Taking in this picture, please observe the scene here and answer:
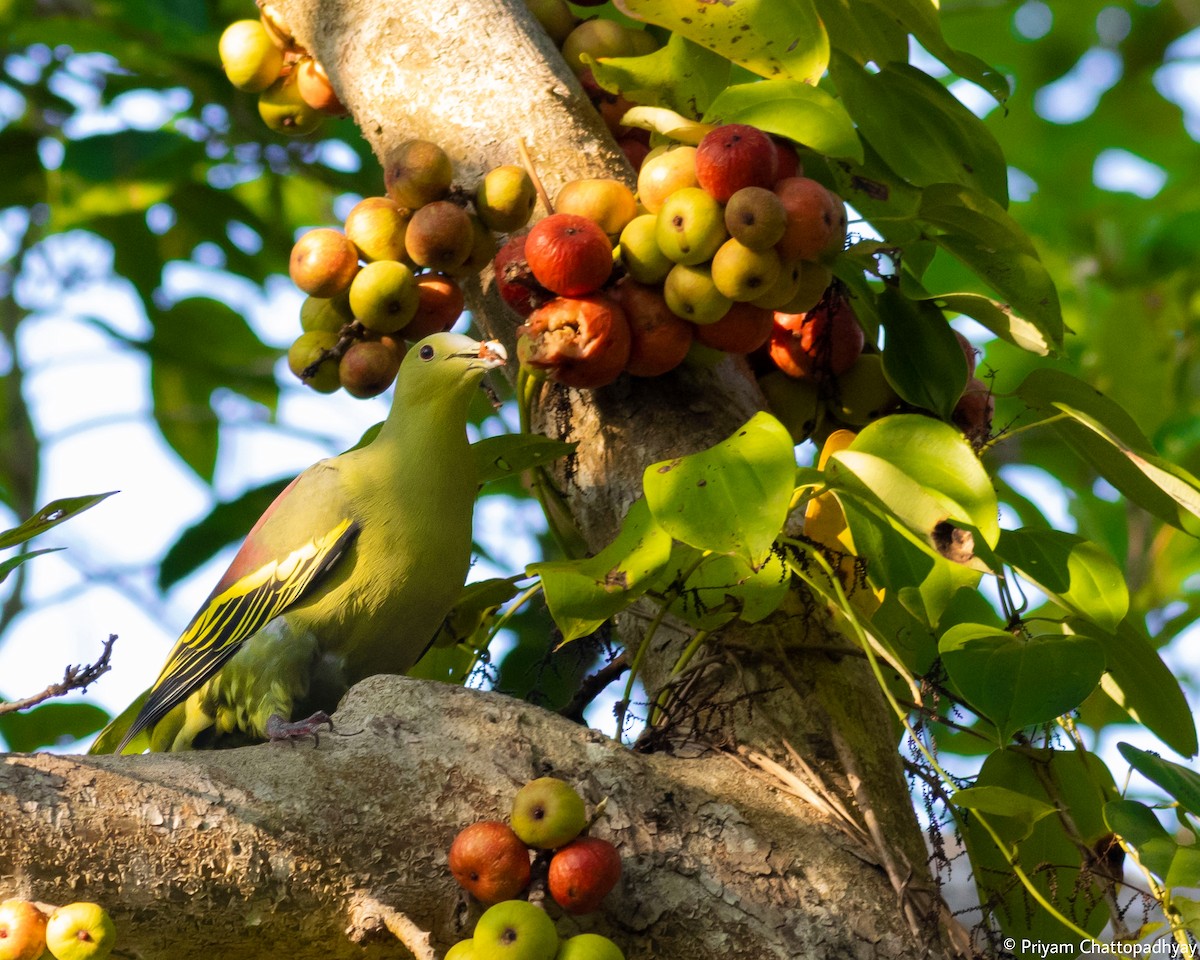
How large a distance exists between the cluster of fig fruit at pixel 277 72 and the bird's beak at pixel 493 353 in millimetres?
743

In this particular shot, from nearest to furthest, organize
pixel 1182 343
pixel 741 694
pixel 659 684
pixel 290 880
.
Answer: pixel 290 880
pixel 741 694
pixel 659 684
pixel 1182 343

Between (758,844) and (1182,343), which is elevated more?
(758,844)

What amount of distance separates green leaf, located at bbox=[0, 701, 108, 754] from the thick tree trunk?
1.92 meters

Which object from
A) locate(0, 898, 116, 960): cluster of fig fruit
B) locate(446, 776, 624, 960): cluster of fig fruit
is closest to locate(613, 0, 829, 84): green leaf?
locate(446, 776, 624, 960): cluster of fig fruit

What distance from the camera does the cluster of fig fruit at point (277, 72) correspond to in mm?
2729

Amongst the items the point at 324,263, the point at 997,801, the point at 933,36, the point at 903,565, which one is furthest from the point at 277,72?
the point at 997,801

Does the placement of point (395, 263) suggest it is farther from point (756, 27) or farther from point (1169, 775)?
point (1169, 775)

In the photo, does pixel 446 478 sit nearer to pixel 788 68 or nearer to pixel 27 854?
pixel 788 68

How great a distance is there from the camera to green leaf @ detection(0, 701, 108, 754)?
3469 millimetres

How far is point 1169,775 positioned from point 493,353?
1.30 m

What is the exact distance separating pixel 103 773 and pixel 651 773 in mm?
710

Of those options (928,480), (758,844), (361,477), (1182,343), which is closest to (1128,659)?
(928,480)

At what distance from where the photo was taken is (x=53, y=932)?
4.41 ft

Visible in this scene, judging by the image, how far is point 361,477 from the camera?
97.8 inches
